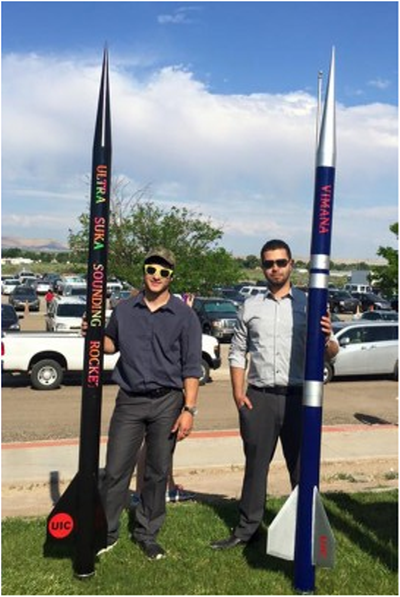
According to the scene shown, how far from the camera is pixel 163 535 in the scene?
491 cm

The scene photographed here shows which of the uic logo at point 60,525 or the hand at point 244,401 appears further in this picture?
the hand at point 244,401

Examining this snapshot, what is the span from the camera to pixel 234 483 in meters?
6.93

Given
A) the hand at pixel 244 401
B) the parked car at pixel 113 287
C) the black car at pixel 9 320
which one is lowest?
the black car at pixel 9 320

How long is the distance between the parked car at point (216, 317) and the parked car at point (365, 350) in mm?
7981

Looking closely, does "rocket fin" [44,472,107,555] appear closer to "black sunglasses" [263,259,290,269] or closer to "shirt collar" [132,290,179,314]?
"shirt collar" [132,290,179,314]

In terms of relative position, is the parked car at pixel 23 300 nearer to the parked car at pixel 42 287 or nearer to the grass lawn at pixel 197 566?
the parked car at pixel 42 287

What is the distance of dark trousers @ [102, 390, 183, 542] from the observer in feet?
14.3

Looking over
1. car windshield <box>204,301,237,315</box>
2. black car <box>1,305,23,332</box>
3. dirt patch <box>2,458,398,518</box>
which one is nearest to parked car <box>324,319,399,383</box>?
dirt patch <box>2,458,398,518</box>

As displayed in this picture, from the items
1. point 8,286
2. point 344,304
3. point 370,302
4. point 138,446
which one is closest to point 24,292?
point 8,286

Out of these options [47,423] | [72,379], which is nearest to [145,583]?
[47,423]

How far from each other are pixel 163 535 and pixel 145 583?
0.92m

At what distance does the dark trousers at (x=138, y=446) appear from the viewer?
435cm

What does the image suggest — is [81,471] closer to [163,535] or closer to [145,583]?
[145,583]

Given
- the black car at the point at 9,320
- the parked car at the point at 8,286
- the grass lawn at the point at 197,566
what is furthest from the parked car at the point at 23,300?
the grass lawn at the point at 197,566
